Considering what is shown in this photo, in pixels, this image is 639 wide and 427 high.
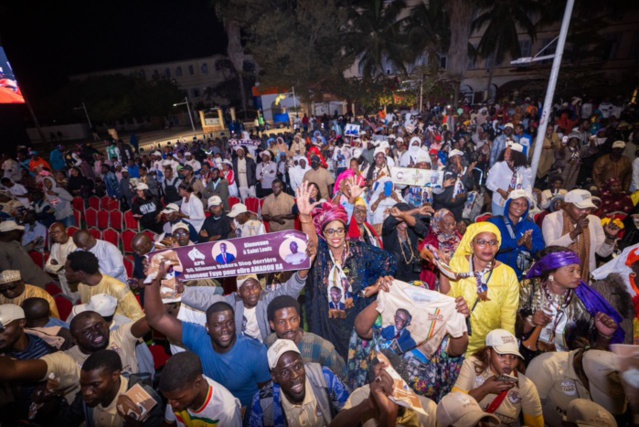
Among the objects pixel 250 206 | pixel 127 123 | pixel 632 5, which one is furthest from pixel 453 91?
pixel 127 123

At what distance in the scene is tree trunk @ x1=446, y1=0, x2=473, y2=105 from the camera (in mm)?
28906

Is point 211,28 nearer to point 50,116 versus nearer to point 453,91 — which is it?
point 50,116

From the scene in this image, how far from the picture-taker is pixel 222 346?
300 centimetres

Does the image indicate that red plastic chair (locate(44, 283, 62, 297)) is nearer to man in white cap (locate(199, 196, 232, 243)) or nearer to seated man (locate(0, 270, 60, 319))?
seated man (locate(0, 270, 60, 319))

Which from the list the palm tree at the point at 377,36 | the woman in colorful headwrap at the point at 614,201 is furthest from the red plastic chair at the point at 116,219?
the palm tree at the point at 377,36

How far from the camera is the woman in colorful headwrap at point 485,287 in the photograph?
3195 mm

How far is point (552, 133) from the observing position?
408 inches

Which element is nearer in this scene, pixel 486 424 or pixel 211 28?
pixel 486 424

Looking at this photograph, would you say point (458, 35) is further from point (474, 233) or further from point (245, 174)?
point (474, 233)

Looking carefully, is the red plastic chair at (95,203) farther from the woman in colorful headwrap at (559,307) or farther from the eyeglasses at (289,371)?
the woman in colorful headwrap at (559,307)

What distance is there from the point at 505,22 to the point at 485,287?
36.7 metres

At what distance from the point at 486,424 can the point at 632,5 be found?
137ft

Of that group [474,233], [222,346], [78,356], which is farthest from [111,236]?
[474,233]

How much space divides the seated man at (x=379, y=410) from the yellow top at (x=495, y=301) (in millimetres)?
1108
